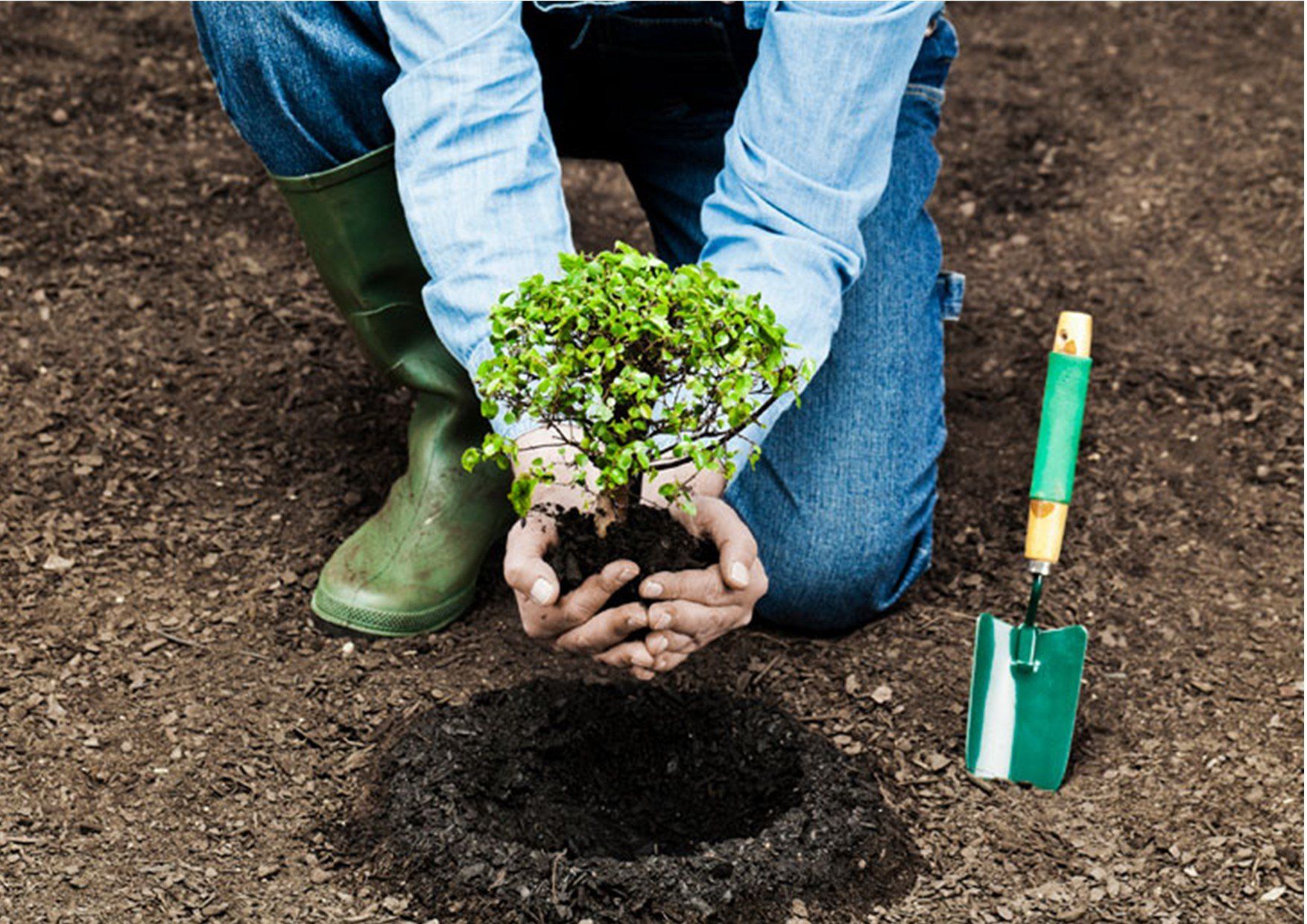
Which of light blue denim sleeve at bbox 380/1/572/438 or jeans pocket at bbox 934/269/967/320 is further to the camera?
jeans pocket at bbox 934/269/967/320

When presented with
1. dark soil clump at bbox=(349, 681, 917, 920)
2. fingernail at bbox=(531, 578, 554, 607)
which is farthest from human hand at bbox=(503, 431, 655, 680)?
dark soil clump at bbox=(349, 681, 917, 920)

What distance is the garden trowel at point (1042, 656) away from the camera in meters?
2.16

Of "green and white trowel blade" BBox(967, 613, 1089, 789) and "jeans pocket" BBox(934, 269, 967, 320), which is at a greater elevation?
"jeans pocket" BBox(934, 269, 967, 320)

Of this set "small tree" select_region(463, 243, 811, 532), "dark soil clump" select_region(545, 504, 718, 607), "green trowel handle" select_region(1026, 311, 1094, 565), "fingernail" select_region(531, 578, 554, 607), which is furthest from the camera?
"green trowel handle" select_region(1026, 311, 1094, 565)

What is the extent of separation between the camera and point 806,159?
2.14m

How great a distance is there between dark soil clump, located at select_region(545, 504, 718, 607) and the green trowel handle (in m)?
0.53

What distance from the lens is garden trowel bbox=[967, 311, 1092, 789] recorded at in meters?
2.16

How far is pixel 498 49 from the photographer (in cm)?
214

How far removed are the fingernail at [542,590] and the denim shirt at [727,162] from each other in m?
0.27

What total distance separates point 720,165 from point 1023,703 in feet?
3.48

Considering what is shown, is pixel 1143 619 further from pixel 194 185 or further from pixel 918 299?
pixel 194 185

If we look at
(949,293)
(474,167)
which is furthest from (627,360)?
(949,293)

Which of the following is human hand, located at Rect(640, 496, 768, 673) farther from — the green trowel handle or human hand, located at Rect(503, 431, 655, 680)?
the green trowel handle

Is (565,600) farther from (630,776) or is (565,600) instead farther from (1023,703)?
(1023,703)
